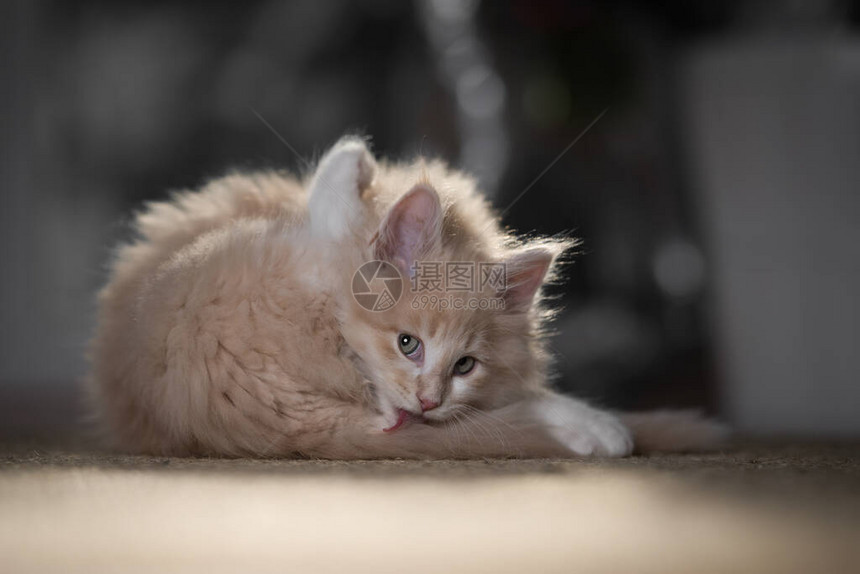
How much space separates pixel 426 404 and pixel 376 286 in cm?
20

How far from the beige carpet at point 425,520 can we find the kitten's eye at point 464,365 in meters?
0.35

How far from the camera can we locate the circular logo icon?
1261 millimetres

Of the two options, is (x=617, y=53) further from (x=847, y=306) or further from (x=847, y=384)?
(x=847, y=384)

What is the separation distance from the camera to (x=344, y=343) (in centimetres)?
128

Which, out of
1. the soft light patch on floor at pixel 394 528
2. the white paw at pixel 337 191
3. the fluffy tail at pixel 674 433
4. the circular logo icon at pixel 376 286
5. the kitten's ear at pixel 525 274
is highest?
the white paw at pixel 337 191

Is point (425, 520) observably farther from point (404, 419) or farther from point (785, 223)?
point (785, 223)

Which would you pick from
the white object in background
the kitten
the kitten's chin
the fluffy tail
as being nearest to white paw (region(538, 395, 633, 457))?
the kitten

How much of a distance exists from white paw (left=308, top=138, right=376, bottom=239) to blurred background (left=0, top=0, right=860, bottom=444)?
1417 millimetres

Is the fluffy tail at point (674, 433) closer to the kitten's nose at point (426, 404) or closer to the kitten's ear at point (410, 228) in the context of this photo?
the kitten's nose at point (426, 404)

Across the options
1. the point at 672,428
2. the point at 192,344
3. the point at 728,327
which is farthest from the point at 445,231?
the point at 728,327

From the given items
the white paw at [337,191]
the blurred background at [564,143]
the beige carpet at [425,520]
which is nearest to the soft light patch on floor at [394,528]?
the beige carpet at [425,520]

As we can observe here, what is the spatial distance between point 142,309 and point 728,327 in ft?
8.23

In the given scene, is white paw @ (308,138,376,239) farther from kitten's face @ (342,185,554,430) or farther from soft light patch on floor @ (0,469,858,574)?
soft light patch on floor @ (0,469,858,574)

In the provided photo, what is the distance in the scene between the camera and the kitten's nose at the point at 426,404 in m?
1.25
